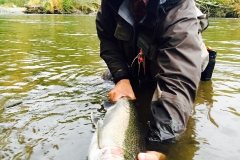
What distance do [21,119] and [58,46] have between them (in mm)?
4491

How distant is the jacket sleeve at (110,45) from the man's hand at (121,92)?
20cm

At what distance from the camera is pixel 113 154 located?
1.66 metres

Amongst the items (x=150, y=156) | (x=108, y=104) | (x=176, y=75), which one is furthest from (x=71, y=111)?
(x=150, y=156)

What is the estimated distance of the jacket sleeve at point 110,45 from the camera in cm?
314

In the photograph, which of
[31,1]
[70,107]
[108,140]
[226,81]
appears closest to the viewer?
[108,140]

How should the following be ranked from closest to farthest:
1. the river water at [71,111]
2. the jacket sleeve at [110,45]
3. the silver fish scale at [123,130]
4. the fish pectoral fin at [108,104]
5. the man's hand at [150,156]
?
the man's hand at [150,156], the silver fish scale at [123,130], the river water at [71,111], the fish pectoral fin at [108,104], the jacket sleeve at [110,45]

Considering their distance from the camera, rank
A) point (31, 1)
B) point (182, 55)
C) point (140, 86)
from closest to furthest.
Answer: point (182, 55)
point (140, 86)
point (31, 1)

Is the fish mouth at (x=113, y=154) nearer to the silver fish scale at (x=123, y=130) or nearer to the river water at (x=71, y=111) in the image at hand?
the silver fish scale at (x=123, y=130)

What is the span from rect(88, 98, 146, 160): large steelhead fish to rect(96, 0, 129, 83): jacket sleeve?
1.96ft

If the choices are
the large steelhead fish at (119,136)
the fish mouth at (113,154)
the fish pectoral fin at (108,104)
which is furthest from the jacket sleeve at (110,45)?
the fish mouth at (113,154)

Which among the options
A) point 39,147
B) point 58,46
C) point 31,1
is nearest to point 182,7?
point 39,147

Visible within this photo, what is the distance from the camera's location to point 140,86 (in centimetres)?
324

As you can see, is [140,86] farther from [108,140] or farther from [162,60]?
[108,140]

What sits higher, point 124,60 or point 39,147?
point 124,60
